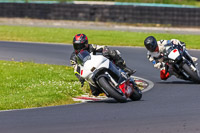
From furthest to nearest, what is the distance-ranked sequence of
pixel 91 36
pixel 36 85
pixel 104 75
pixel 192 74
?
pixel 91 36 < pixel 192 74 < pixel 36 85 < pixel 104 75

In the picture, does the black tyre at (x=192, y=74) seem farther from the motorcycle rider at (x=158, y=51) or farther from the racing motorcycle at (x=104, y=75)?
the racing motorcycle at (x=104, y=75)

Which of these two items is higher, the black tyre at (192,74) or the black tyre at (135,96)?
the black tyre at (135,96)

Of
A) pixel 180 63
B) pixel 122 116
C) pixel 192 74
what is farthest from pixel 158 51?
pixel 122 116

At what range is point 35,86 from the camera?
13.6m

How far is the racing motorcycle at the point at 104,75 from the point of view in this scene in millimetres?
10874

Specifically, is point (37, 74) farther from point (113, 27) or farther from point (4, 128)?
point (113, 27)

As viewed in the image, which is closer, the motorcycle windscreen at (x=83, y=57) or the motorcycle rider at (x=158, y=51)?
the motorcycle windscreen at (x=83, y=57)

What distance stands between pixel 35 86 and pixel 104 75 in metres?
3.23

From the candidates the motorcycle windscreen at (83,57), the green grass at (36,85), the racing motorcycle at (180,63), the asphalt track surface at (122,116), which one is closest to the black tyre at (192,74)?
the racing motorcycle at (180,63)

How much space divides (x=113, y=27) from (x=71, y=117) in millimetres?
27143

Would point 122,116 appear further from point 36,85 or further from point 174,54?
point 174,54

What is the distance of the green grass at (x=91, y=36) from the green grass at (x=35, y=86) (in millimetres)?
→ 9715

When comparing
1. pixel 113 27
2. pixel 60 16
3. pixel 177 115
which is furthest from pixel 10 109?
pixel 60 16

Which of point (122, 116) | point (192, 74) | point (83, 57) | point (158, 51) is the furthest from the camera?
point (158, 51)
